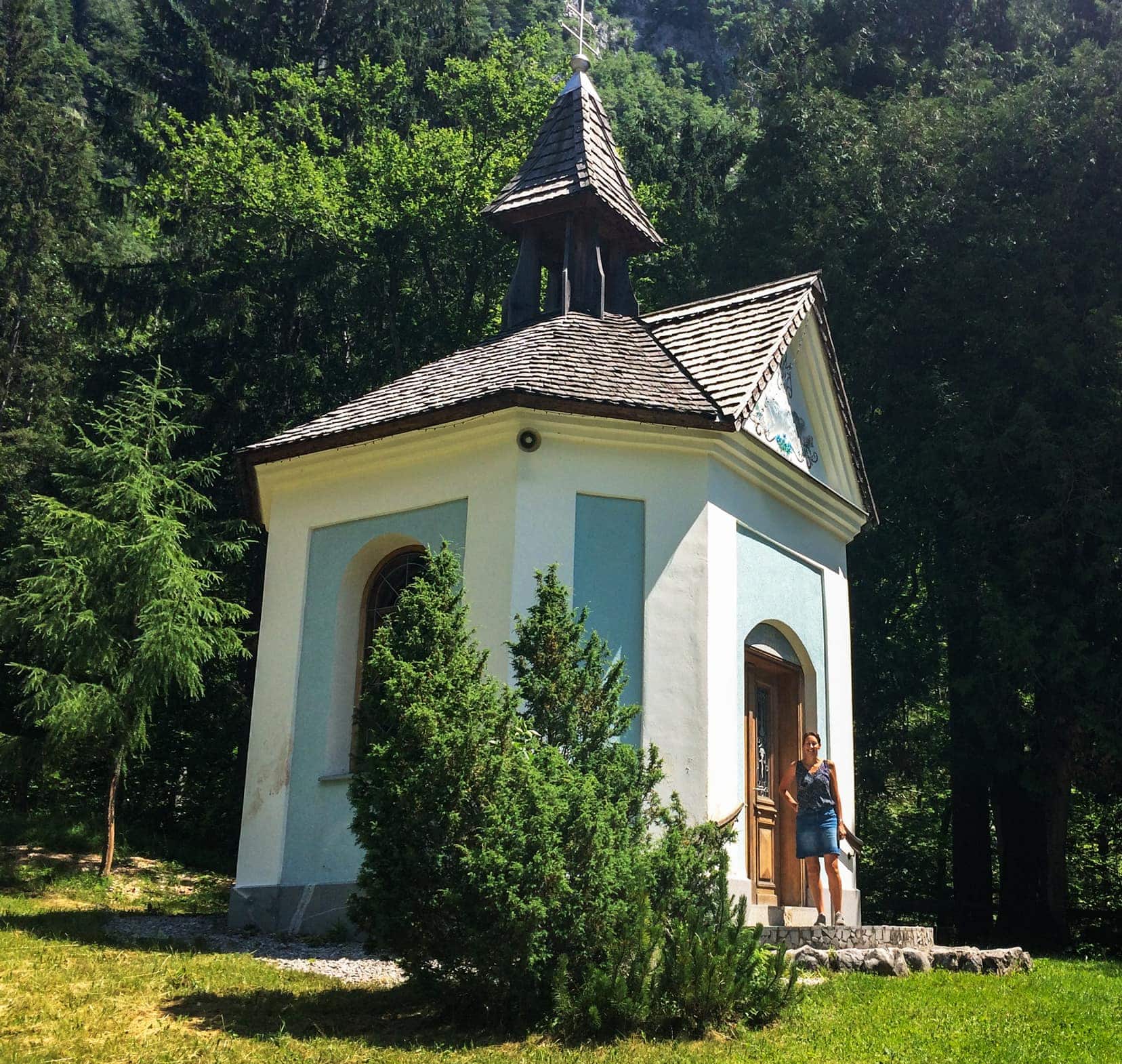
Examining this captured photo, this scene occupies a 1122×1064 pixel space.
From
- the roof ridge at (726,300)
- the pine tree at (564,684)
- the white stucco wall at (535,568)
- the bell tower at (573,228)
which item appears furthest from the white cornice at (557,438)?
the bell tower at (573,228)

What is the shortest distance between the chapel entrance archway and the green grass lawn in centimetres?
330

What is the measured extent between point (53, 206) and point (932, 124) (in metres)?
23.3

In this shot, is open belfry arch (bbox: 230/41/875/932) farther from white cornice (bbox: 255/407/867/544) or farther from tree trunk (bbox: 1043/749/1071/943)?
tree trunk (bbox: 1043/749/1071/943)

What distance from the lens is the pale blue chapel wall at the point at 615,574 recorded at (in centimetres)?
1108

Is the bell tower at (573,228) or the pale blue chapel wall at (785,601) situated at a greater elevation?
the bell tower at (573,228)

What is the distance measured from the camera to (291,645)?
12570 millimetres

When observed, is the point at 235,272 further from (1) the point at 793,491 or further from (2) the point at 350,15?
(1) the point at 793,491

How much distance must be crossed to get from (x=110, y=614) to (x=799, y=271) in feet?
41.9

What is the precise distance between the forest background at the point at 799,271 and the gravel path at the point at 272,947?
6567 millimetres

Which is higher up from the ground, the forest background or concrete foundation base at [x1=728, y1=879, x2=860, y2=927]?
the forest background

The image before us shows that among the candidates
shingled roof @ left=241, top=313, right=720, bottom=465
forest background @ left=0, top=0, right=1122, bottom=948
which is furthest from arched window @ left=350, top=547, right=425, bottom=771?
forest background @ left=0, top=0, right=1122, bottom=948

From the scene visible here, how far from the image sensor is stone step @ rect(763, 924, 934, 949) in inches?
369

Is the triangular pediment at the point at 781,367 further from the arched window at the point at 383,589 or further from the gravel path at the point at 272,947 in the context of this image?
the gravel path at the point at 272,947

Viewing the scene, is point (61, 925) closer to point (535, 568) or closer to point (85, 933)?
point (85, 933)
